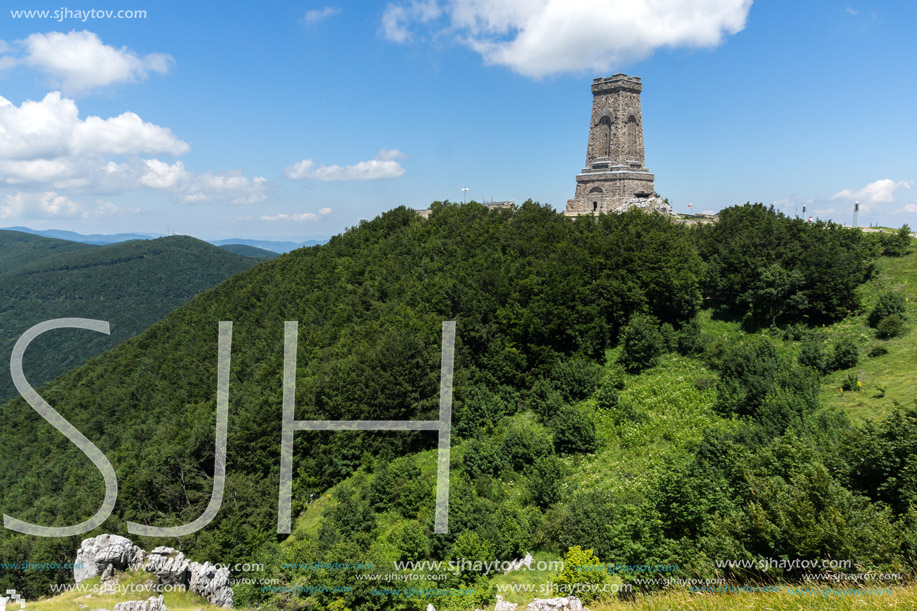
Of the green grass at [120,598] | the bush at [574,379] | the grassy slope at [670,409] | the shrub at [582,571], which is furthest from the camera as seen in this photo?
the bush at [574,379]

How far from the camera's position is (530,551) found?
61.9ft

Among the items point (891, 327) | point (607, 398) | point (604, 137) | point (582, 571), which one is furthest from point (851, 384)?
point (604, 137)

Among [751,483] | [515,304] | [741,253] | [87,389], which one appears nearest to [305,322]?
[515,304]

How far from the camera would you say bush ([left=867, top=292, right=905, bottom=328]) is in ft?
99.9

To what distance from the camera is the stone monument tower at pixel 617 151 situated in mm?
50469

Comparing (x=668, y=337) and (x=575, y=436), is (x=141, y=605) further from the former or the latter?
(x=668, y=337)

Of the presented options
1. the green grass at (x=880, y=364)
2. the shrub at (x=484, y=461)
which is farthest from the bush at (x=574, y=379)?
the green grass at (x=880, y=364)

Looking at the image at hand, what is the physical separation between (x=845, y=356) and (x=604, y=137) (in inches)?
1262

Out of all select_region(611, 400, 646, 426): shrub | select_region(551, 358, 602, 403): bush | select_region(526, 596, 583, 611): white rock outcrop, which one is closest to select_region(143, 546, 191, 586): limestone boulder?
select_region(526, 596, 583, 611): white rock outcrop

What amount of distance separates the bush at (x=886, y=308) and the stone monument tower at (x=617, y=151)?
22.9 meters

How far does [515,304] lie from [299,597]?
74.4 ft

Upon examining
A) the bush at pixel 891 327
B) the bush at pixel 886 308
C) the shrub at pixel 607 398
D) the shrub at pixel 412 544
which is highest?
the bush at pixel 886 308

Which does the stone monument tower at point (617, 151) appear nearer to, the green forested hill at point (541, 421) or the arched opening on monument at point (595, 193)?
the arched opening on monument at point (595, 193)

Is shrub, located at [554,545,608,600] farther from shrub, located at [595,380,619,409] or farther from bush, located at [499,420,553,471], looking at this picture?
shrub, located at [595,380,619,409]
